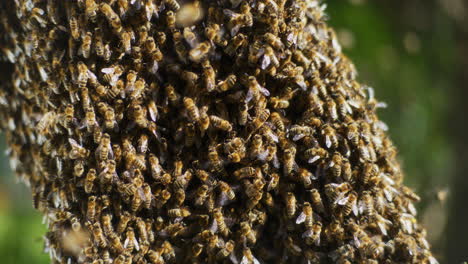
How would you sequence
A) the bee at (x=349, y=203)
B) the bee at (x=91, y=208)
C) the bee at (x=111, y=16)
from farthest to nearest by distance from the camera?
1. the bee at (x=349, y=203)
2. the bee at (x=91, y=208)
3. the bee at (x=111, y=16)

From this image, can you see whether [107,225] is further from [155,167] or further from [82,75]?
[82,75]

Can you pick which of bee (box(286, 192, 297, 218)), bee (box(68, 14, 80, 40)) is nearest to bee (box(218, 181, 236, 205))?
bee (box(286, 192, 297, 218))

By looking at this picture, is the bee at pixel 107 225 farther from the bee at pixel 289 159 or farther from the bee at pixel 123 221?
the bee at pixel 289 159

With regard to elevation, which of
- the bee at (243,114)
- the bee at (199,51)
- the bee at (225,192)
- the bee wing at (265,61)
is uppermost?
the bee at (199,51)

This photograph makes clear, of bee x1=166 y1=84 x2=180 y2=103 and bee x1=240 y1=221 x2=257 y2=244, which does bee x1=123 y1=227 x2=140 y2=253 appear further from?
bee x1=166 y1=84 x2=180 y2=103

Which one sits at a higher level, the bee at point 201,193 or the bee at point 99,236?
the bee at point 201,193

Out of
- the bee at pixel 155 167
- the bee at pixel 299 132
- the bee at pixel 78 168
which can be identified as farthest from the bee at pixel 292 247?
the bee at pixel 78 168

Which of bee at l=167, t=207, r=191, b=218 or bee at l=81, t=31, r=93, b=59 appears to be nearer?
bee at l=81, t=31, r=93, b=59

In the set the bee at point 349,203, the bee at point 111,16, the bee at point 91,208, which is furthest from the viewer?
the bee at point 349,203
